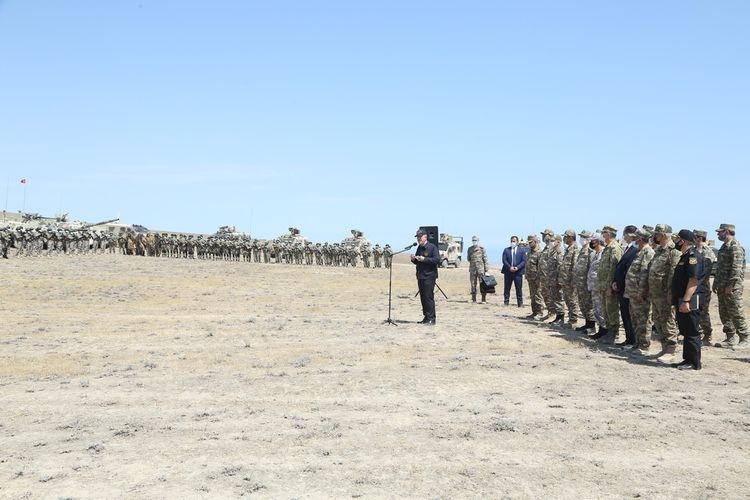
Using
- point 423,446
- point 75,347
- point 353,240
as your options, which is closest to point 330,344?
point 75,347

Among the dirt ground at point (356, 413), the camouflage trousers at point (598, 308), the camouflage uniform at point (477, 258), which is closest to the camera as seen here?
the dirt ground at point (356, 413)

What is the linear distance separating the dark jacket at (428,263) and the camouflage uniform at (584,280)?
2.68 m

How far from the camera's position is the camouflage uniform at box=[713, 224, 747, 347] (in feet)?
39.2

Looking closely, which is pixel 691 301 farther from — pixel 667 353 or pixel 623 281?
pixel 623 281

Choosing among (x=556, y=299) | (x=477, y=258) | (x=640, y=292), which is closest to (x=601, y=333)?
(x=640, y=292)

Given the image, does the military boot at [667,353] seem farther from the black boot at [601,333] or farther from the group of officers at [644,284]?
the black boot at [601,333]

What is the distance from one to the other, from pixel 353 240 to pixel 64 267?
74.3ft

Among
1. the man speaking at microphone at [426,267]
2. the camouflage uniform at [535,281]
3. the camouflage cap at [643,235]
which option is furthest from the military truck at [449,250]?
the camouflage cap at [643,235]

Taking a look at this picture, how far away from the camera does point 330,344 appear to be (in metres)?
11.5

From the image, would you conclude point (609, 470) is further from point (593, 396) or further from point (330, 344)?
point (330, 344)

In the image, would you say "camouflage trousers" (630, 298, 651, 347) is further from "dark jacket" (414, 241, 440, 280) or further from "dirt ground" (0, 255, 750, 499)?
"dark jacket" (414, 241, 440, 280)

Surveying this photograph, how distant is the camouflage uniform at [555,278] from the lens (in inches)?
572

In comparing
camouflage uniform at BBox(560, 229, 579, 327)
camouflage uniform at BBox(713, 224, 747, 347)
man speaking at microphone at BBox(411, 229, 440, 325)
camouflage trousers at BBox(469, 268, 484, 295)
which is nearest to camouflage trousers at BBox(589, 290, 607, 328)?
camouflage uniform at BBox(560, 229, 579, 327)

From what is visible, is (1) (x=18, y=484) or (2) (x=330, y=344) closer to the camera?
(1) (x=18, y=484)
